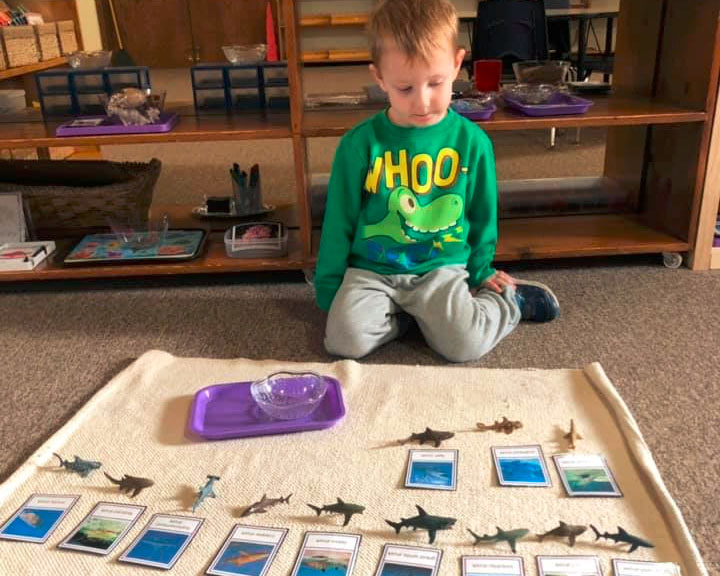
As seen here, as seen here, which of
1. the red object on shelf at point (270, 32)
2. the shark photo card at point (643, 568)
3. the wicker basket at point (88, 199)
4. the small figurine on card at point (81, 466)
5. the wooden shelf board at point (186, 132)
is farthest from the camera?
the red object on shelf at point (270, 32)

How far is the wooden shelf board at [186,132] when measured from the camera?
4.91ft

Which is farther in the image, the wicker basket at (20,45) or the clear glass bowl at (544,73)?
the wicker basket at (20,45)

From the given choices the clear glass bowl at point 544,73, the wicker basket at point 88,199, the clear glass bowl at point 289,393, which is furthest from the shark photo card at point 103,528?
the clear glass bowl at point 544,73

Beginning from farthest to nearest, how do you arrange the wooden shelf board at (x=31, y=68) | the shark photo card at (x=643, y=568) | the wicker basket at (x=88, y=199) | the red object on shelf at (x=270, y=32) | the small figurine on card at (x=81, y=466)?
the red object on shelf at (x=270, y=32) < the wooden shelf board at (x=31, y=68) < the wicker basket at (x=88, y=199) < the small figurine on card at (x=81, y=466) < the shark photo card at (x=643, y=568)

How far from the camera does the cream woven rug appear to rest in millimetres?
826

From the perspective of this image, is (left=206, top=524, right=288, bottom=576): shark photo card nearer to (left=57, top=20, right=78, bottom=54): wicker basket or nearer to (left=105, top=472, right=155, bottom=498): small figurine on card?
(left=105, top=472, right=155, bottom=498): small figurine on card

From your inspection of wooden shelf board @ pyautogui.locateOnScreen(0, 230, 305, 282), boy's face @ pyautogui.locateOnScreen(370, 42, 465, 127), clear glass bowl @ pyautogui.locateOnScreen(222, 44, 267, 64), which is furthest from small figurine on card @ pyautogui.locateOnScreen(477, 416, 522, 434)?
clear glass bowl @ pyautogui.locateOnScreen(222, 44, 267, 64)

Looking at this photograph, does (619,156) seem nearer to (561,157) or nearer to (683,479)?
(561,157)

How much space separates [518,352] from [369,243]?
34 centimetres

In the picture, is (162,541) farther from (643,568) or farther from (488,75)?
(488,75)

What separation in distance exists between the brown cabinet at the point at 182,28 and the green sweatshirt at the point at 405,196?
378 cm

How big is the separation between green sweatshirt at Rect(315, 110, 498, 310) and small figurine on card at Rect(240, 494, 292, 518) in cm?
55

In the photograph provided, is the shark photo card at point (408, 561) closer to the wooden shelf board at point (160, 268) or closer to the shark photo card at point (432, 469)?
the shark photo card at point (432, 469)

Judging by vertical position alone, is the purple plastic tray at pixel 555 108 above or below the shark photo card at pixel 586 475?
above
